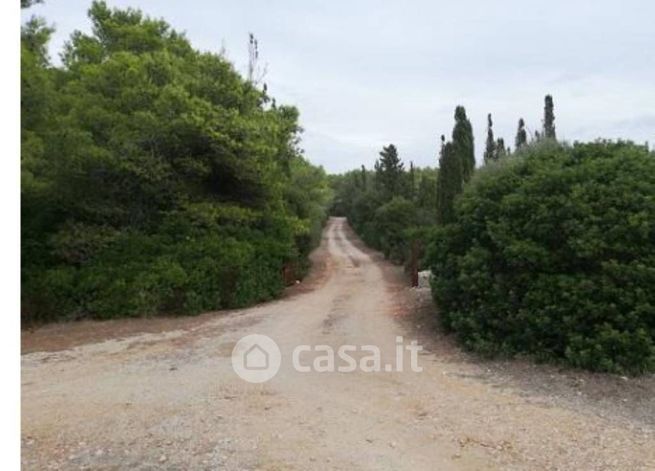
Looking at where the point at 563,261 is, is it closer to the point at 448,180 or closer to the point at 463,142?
the point at 448,180

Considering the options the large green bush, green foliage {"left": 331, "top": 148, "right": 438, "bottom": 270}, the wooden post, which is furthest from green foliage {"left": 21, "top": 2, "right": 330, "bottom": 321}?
green foliage {"left": 331, "top": 148, "right": 438, "bottom": 270}

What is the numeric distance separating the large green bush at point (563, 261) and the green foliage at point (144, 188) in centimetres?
643

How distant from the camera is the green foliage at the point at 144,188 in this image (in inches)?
467

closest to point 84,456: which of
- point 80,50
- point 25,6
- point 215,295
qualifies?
point 215,295

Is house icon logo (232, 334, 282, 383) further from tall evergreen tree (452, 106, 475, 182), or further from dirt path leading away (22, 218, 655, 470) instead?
tall evergreen tree (452, 106, 475, 182)

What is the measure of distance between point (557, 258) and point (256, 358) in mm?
4364

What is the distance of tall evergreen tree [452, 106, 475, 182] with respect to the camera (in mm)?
21781

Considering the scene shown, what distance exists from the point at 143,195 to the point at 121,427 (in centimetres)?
899

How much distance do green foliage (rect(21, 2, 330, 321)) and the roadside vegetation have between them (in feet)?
19.6

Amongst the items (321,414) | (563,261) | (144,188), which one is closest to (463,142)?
(144,188)

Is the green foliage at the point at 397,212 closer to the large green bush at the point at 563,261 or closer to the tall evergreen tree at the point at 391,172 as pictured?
the tall evergreen tree at the point at 391,172

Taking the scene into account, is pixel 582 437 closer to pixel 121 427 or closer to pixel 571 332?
pixel 571 332

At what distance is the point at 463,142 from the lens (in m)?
22.3

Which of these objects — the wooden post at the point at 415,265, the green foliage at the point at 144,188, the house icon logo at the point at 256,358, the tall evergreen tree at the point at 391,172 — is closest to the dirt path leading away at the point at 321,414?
the house icon logo at the point at 256,358
